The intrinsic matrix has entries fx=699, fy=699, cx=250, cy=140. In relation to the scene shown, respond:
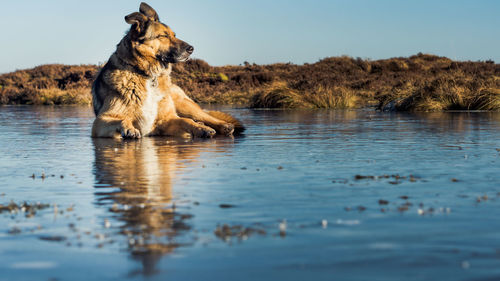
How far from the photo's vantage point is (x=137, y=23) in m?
12.8

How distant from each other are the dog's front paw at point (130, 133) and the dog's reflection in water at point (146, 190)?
81 centimetres

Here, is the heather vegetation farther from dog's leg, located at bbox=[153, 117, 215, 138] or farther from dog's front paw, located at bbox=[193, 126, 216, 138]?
dog's front paw, located at bbox=[193, 126, 216, 138]

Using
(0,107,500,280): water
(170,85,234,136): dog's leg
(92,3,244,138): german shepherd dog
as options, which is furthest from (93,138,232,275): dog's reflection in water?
(170,85,234,136): dog's leg

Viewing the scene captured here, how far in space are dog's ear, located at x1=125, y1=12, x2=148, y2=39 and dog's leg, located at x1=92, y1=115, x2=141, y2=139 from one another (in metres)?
1.61

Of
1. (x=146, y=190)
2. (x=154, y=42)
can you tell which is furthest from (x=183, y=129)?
(x=146, y=190)

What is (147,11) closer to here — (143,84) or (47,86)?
(143,84)

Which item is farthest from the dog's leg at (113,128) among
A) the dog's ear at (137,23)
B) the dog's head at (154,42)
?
the dog's ear at (137,23)

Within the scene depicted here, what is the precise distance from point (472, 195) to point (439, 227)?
1388 mm

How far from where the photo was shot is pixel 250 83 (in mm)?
59469

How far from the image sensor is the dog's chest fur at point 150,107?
12797mm

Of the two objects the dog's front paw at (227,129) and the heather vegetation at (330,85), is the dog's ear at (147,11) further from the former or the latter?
the heather vegetation at (330,85)

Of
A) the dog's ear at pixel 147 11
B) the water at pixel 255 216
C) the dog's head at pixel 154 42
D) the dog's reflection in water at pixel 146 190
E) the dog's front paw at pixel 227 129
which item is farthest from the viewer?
the dog's front paw at pixel 227 129

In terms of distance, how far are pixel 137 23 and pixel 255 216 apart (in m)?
8.78

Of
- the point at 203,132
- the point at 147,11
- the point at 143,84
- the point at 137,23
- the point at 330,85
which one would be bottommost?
the point at 203,132
